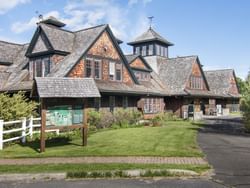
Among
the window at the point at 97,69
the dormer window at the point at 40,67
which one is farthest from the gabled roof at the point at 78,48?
the window at the point at 97,69

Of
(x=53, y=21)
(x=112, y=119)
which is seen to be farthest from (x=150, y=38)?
(x=112, y=119)

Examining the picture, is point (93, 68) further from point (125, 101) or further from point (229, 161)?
point (229, 161)

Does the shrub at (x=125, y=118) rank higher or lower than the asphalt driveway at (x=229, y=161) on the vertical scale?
higher

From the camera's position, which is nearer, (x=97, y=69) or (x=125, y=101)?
(x=97, y=69)

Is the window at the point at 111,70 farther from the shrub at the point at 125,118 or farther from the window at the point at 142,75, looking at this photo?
the window at the point at 142,75

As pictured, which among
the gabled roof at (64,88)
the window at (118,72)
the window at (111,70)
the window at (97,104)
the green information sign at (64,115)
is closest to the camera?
the gabled roof at (64,88)

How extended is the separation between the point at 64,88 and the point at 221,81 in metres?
46.0

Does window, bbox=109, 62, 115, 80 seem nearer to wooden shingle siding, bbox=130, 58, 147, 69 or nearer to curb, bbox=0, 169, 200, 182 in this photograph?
wooden shingle siding, bbox=130, 58, 147, 69

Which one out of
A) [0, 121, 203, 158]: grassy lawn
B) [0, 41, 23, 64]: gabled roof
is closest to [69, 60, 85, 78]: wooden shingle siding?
[0, 121, 203, 158]: grassy lawn

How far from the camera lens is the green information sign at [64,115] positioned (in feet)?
43.9

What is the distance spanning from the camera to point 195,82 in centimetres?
4294

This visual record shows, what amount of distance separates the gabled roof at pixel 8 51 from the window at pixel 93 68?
1081cm

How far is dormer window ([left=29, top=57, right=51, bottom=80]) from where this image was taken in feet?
87.7

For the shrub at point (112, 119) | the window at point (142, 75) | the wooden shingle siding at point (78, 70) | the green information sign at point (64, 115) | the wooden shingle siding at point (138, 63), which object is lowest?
the shrub at point (112, 119)
